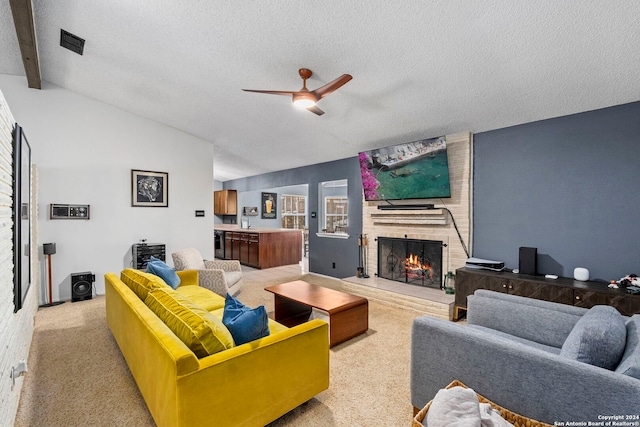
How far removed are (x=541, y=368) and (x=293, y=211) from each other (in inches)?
357

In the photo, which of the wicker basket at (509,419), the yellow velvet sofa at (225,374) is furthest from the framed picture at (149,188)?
the wicker basket at (509,419)

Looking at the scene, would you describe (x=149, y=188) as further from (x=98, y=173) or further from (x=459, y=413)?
(x=459, y=413)

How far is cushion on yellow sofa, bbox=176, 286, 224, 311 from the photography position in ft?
9.78

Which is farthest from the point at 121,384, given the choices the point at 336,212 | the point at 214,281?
the point at 336,212

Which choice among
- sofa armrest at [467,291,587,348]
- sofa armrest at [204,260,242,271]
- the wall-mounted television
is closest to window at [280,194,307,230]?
sofa armrest at [204,260,242,271]

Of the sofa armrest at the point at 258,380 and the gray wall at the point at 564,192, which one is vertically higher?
the gray wall at the point at 564,192

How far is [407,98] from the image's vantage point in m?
3.33

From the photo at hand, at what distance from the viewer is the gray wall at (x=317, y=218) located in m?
5.47

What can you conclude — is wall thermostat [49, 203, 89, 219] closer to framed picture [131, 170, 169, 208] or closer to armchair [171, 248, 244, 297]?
framed picture [131, 170, 169, 208]

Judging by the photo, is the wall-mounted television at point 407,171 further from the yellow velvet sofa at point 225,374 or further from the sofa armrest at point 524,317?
the yellow velvet sofa at point 225,374

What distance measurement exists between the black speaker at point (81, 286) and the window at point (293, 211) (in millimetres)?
5956

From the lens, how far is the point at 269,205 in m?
9.48

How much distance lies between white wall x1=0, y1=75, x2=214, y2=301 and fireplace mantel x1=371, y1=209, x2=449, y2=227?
3.60 m

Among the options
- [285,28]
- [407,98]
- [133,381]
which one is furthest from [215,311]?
[407,98]
